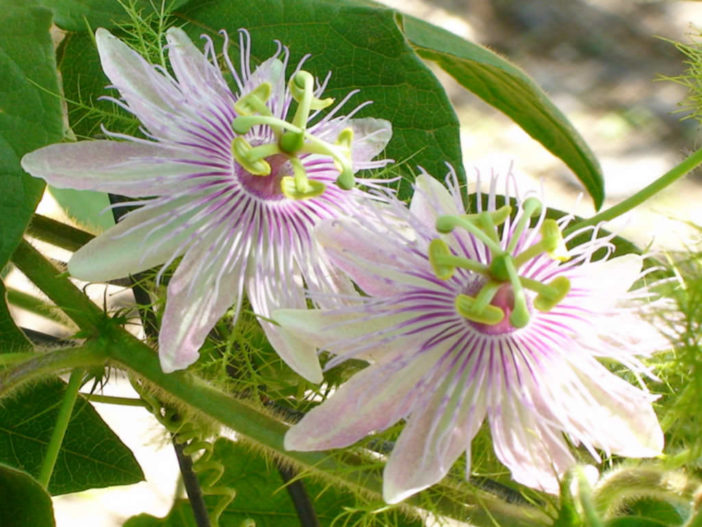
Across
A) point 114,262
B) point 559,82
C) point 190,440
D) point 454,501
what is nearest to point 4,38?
point 114,262

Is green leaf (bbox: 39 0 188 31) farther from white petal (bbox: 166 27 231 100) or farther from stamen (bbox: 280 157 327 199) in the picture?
stamen (bbox: 280 157 327 199)

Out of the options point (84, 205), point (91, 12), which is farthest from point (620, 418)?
point (84, 205)

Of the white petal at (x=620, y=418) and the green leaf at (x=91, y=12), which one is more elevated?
the green leaf at (x=91, y=12)

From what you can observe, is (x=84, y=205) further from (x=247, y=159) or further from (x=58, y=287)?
(x=247, y=159)

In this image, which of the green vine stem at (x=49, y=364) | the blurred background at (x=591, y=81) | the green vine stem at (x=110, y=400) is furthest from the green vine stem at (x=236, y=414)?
the blurred background at (x=591, y=81)

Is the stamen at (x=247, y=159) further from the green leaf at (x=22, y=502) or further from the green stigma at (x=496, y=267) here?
the green leaf at (x=22, y=502)

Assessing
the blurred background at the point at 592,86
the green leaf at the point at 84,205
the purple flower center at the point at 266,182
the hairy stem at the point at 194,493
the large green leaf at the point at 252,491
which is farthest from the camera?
the blurred background at the point at 592,86
